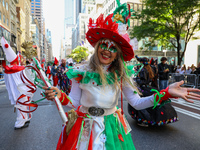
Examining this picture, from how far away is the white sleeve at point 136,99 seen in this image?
1.90 m

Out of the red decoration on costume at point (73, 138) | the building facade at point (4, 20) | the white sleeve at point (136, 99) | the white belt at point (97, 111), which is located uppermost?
the building facade at point (4, 20)

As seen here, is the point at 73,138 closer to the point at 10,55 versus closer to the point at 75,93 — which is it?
the point at 75,93

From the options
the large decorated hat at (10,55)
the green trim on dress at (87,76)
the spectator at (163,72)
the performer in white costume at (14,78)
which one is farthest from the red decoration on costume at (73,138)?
the spectator at (163,72)

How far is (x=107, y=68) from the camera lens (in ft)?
6.78

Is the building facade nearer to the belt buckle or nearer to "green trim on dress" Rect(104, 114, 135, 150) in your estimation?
the belt buckle

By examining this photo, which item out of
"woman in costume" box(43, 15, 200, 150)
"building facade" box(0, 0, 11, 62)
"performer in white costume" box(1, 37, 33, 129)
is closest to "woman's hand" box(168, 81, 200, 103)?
"woman in costume" box(43, 15, 200, 150)

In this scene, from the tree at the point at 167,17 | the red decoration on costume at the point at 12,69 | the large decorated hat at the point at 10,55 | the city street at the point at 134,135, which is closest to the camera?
the city street at the point at 134,135

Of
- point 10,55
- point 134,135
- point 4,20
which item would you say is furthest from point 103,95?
point 4,20

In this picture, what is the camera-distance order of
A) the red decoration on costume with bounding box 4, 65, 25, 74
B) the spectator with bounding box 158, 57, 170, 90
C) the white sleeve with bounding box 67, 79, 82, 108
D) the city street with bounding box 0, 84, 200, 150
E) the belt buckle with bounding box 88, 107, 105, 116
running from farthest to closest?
the spectator with bounding box 158, 57, 170, 90 → the red decoration on costume with bounding box 4, 65, 25, 74 → the city street with bounding box 0, 84, 200, 150 → the white sleeve with bounding box 67, 79, 82, 108 → the belt buckle with bounding box 88, 107, 105, 116

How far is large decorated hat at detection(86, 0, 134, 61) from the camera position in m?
1.88

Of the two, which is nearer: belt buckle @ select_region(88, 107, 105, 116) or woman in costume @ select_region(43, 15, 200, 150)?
woman in costume @ select_region(43, 15, 200, 150)

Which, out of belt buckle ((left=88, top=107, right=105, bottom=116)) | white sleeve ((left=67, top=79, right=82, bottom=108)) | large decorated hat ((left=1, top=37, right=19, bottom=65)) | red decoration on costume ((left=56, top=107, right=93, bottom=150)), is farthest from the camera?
large decorated hat ((left=1, top=37, right=19, bottom=65))

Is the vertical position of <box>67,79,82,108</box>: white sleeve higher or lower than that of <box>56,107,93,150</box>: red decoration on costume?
higher

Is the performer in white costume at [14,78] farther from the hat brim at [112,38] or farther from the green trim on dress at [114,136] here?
the green trim on dress at [114,136]
